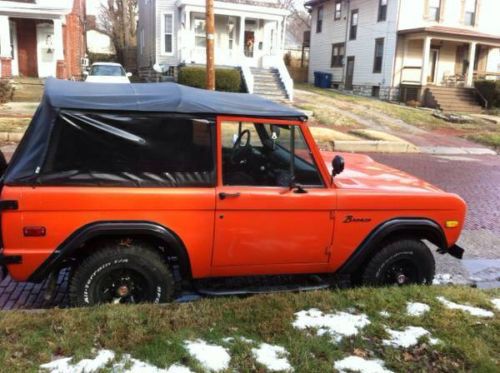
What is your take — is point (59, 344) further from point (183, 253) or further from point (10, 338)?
point (183, 253)

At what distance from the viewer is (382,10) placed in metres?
29.6

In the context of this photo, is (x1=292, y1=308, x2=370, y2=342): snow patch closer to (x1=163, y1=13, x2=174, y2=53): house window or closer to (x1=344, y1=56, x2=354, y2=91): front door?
A: (x1=163, y1=13, x2=174, y2=53): house window

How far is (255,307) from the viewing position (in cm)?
399

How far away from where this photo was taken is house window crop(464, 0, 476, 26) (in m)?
29.5

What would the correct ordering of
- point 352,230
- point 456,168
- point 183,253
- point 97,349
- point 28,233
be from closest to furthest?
1. point 97,349
2. point 28,233
3. point 183,253
4. point 352,230
5. point 456,168

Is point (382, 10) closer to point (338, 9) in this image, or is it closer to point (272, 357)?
point (338, 9)

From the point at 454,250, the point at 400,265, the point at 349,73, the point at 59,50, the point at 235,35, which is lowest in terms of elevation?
the point at 400,265

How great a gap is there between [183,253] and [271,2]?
2747 centimetres

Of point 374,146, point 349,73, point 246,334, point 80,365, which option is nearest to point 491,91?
point 349,73

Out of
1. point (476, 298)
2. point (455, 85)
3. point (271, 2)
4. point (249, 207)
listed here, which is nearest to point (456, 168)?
point (476, 298)

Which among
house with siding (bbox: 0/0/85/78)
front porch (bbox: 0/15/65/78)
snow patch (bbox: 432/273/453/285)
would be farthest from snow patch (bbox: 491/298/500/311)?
front porch (bbox: 0/15/65/78)

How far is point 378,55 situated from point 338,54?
5191mm

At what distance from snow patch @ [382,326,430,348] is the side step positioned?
0.92 metres

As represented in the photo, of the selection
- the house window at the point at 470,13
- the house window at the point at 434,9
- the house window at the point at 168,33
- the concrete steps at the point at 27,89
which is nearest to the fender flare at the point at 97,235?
the concrete steps at the point at 27,89
